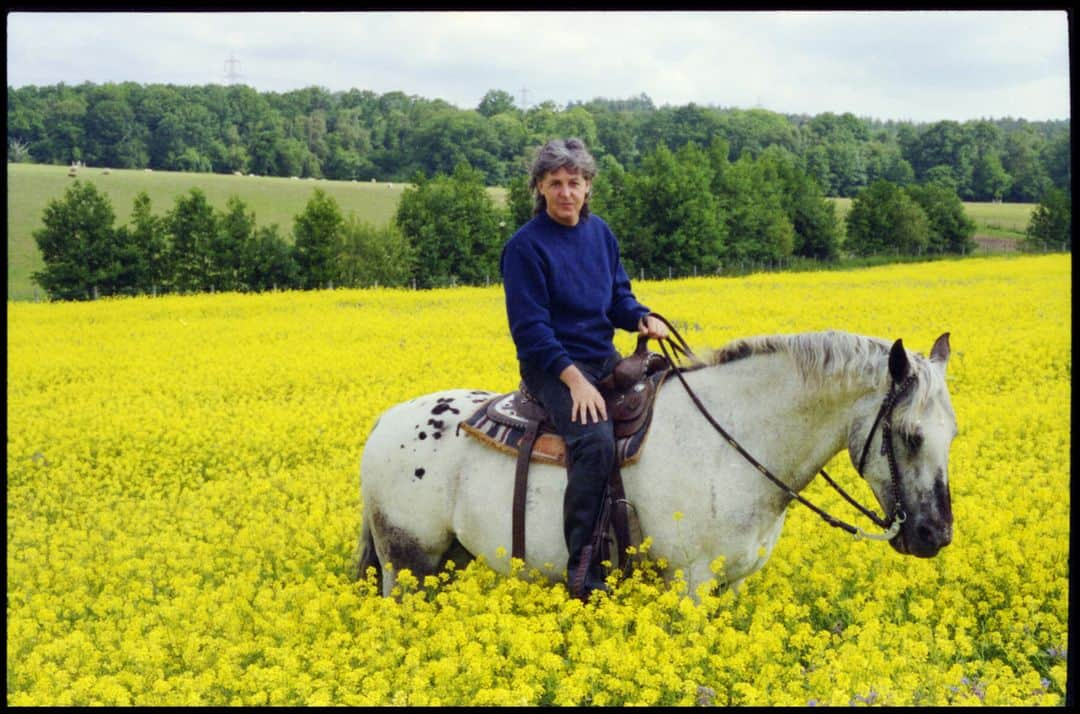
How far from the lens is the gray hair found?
438cm

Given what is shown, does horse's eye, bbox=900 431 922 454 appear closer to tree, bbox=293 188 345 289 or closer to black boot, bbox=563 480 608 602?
black boot, bbox=563 480 608 602

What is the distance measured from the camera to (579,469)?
4422 millimetres

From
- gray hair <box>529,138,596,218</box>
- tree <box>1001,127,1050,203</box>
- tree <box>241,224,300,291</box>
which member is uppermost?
tree <box>1001,127,1050,203</box>

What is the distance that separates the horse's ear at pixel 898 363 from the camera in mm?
3883

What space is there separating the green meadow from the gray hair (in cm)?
2914

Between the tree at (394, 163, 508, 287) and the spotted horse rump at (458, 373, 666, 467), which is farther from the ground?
the tree at (394, 163, 508, 287)

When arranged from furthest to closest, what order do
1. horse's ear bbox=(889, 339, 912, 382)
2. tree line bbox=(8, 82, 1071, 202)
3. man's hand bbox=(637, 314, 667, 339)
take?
tree line bbox=(8, 82, 1071, 202), man's hand bbox=(637, 314, 667, 339), horse's ear bbox=(889, 339, 912, 382)

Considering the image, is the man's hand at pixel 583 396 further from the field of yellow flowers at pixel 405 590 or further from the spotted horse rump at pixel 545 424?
the field of yellow flowers at pixel 405 590

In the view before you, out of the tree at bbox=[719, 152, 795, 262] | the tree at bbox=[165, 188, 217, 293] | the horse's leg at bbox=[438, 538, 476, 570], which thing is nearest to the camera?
the horse's leg at bbox=[438, 538, 476, 570]

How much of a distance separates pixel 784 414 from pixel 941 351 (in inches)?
30.0

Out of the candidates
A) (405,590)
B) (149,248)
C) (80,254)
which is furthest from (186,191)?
(405,590)

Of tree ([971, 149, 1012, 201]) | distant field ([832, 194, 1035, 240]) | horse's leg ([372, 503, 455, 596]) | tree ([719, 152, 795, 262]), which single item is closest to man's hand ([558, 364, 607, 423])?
horse's leg ([372, 503, 455, 596])

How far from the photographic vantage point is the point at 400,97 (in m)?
38.0

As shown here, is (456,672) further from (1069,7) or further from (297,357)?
(297,357)
